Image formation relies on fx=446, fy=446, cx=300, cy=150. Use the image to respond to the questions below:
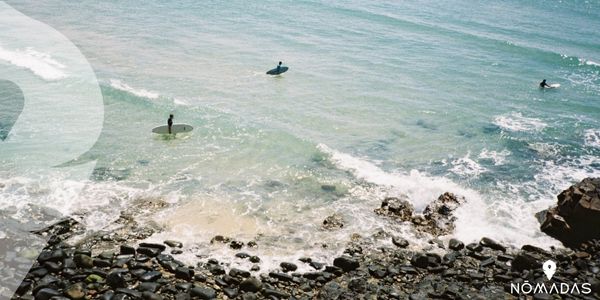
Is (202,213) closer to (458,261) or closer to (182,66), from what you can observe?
(458,261)

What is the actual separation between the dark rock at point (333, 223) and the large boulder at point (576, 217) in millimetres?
8478

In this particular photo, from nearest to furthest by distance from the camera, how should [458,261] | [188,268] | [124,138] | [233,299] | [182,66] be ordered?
1. [233,299]
2. [188,268]
3. [458,261]
4. [124,138]
5. [182,66]

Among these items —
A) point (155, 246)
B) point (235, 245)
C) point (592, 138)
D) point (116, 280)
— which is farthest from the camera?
point (592, 138)

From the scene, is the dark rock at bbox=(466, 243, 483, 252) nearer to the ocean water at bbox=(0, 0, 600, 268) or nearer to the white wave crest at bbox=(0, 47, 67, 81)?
the ocean water at bbox=(0, 0, 600, 268)

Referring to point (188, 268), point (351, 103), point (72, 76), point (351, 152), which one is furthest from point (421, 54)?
point (188, 268)

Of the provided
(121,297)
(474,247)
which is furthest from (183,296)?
(474,247)

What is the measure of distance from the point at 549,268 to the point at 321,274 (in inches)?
312

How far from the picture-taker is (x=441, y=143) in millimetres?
27141

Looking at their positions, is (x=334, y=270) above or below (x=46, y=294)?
above

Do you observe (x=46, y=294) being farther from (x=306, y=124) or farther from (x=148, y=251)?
(x=306, y=124)

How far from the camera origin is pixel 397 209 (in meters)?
19.1

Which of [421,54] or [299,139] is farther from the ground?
[421,54]

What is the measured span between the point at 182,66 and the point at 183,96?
6.88m

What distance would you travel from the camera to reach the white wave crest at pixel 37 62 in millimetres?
32237
